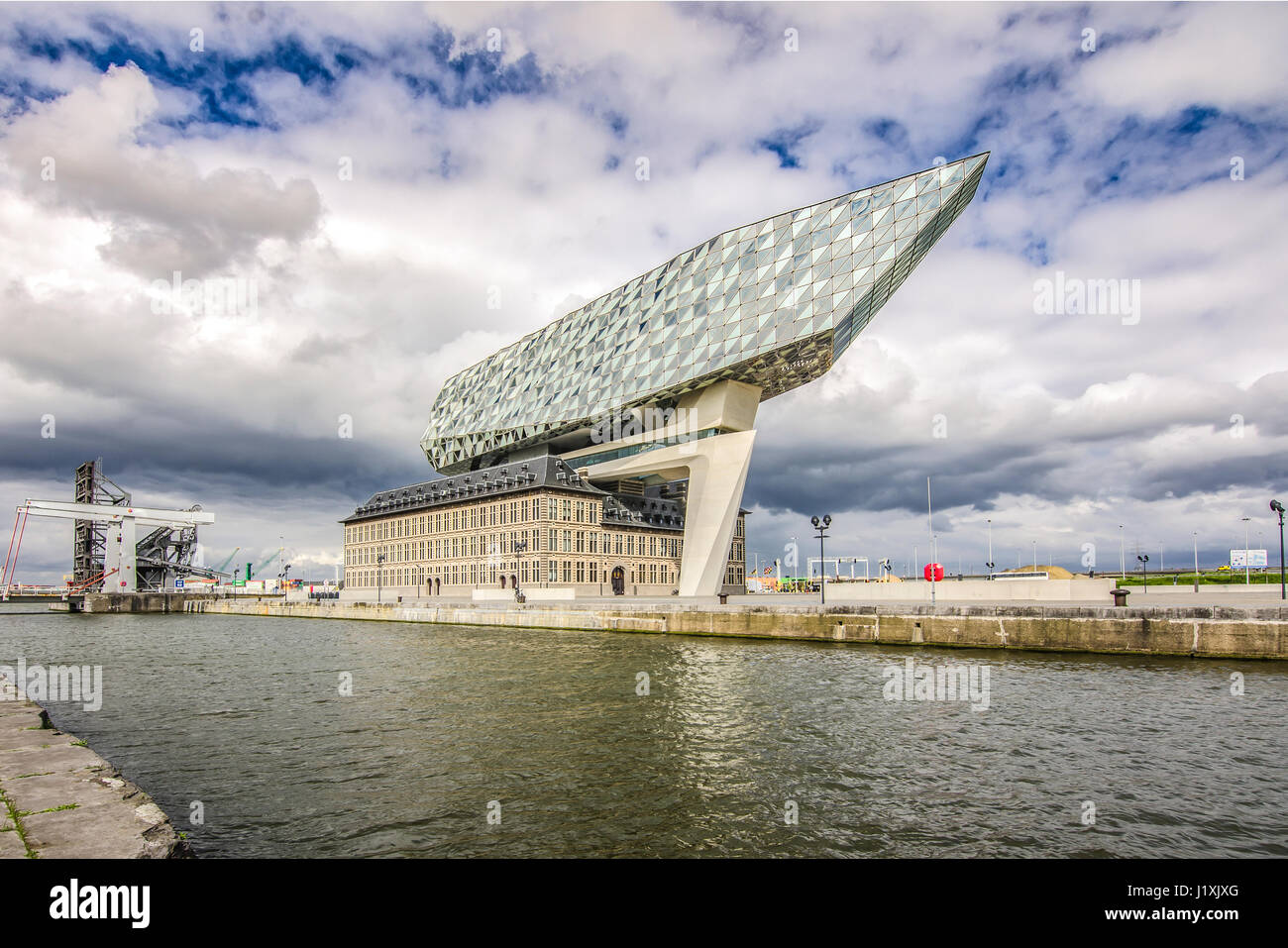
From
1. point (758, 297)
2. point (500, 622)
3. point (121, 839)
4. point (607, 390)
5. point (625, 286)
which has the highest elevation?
point (625, 286)

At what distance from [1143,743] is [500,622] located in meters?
42.5

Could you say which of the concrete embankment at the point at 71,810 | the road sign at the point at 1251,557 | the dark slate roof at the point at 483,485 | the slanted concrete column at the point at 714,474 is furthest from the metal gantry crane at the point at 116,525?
the road sign at the point at 1251,557

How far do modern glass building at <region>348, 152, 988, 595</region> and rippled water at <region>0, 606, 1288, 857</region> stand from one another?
34.0 meters

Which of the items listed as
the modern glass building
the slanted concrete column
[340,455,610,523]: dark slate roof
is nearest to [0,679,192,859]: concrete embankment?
the modern glass building

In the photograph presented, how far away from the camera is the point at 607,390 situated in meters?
69.5

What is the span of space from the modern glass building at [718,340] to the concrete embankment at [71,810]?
50.2 metres

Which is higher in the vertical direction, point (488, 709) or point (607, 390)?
point (607, 390)

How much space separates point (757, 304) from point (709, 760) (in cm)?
4782

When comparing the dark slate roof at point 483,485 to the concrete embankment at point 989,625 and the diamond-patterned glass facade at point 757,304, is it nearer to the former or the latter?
the diamond-patterned glass facade at point 757,304

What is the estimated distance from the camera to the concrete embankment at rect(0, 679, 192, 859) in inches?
246

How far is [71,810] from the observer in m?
Result: 7.21
